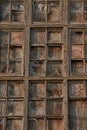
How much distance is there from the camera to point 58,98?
21.2 ft

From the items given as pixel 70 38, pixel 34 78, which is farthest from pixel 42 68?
pixel 70 38

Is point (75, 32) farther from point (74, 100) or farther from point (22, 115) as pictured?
point (22, 115)

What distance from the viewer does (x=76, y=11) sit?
6977 mm

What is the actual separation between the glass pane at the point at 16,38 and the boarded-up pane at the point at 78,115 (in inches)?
47.6

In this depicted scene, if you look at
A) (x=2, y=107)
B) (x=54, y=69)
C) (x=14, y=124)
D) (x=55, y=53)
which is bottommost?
(x=14, y=124)

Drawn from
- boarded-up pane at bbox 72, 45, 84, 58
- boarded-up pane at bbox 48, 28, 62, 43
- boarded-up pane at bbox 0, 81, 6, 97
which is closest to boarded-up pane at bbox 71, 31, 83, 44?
boarded-up pane at bbox 72, 45, 84, 58

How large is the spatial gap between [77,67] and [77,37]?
1.55ft

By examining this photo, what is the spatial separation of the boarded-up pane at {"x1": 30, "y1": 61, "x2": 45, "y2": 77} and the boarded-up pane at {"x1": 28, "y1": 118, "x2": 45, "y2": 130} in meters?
0.66

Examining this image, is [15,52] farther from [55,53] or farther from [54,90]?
[54,90]

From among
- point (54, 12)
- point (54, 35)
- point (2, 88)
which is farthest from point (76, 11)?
point (2, 88)

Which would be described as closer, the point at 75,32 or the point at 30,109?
the point at 30,109

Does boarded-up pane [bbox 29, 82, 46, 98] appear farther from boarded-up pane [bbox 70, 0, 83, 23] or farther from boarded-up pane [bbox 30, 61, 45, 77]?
boarded-up pane [bbox 70, 0, 83, 23]

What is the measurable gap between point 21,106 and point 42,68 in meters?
0.63

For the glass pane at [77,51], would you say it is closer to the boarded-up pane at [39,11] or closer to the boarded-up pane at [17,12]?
the boarded-up pane at [39,11]
